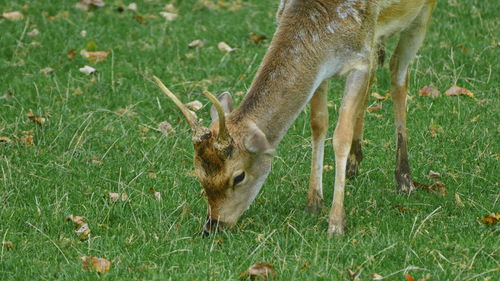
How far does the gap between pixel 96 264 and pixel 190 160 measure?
2182 millimetres

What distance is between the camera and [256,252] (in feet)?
19.4

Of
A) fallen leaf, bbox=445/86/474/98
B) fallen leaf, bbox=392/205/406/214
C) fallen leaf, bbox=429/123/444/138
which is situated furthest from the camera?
fallen leaf, bbox=445/86/474/98

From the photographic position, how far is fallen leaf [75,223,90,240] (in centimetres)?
636

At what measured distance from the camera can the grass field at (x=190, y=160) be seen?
230 inches

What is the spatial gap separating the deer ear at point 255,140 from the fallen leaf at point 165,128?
7.69 feet

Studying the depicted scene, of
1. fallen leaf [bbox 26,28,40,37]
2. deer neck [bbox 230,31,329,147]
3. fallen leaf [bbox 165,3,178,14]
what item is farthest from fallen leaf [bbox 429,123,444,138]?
fallen leaf [bbox 26,28,40,37]

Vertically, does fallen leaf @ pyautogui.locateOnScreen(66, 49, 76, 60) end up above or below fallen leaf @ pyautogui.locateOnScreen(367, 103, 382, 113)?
below

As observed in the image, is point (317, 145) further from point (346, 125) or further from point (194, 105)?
point (194, 105)

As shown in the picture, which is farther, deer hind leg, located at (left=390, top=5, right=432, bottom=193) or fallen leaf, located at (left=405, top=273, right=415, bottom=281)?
deer hind leg, located at (left=390, top=5, right=432, bottom=193)

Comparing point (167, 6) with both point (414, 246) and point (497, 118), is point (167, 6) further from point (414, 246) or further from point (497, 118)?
point (414, 246)

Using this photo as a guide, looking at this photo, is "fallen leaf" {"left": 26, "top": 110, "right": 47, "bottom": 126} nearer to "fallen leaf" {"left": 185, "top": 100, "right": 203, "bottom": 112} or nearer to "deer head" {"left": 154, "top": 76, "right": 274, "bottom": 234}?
"fallen leaf" {"left": 185, "top": 100, "right": 203, "bottom": 112}

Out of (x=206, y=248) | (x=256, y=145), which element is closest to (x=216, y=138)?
(x=256, y=145)

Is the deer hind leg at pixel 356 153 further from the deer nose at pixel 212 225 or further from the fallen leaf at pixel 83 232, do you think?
the fallen leaf at pixel 83 232

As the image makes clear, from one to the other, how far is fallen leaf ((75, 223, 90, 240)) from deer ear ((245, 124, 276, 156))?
4.00 ft
